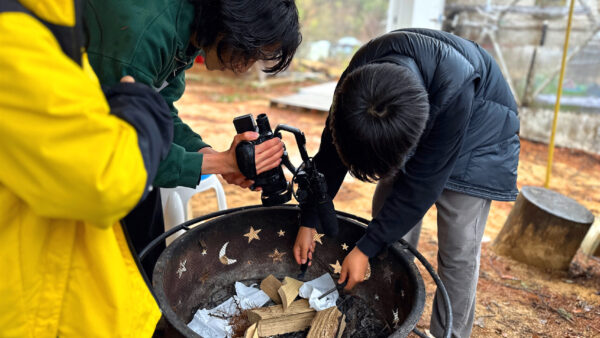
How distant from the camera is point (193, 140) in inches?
64.7

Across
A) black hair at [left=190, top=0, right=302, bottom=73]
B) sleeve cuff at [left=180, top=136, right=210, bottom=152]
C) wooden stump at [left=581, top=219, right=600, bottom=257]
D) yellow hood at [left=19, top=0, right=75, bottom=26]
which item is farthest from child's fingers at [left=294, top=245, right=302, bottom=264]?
wooden stump at [left=581, top=219, right=600, bottom=257]

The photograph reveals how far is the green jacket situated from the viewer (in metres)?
1.03

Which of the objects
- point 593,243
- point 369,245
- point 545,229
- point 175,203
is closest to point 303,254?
point 369,245

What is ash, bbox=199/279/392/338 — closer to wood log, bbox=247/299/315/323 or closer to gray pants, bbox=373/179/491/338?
wood log, bbox=247/299/315/323

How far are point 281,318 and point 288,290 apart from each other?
0.13 m

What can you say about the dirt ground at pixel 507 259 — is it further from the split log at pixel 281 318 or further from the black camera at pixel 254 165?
the black camera at pixel 254 165

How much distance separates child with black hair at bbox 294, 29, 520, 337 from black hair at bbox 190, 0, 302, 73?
23 cm

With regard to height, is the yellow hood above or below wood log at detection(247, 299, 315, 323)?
above

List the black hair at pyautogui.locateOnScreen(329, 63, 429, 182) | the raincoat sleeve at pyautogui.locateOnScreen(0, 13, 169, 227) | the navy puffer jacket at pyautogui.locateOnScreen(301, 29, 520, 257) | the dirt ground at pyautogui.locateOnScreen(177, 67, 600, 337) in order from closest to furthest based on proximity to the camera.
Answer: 1. the raincoat sleeve at pyautogui.locateOnScreen(0, 13, 169, 227)
2. the black hair at pyautogui.locateOnScreen(329, 63, 429, 182)
3. the navy puffer jacket at pyautogui.locateOnScreen(301, 29, 520, 257)
4. the dirt ground at pyautogui.locateOnScreen(177, 67, 600, 337)

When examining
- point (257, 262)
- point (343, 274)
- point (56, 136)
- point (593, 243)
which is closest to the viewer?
point (56, 136)

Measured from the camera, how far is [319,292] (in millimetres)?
1719

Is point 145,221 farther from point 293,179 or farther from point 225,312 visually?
point 293,179

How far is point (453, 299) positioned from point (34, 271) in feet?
5.00

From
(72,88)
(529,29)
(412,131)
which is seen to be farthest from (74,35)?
(529,29)
